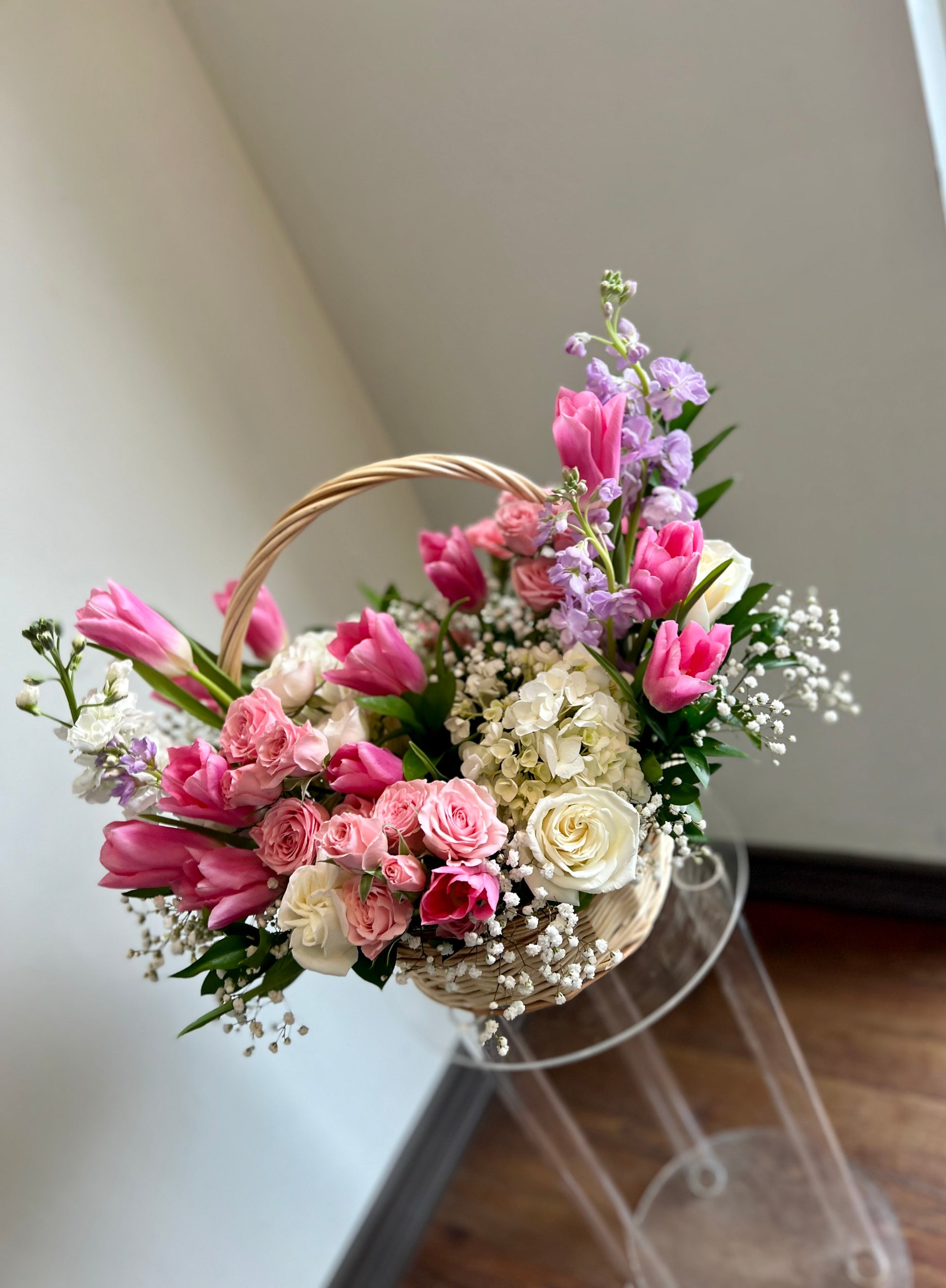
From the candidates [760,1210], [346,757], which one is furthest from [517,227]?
[760,1210]

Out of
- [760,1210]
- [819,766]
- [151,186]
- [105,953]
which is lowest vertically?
[760,1210]

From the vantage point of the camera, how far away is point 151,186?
45.5 inches

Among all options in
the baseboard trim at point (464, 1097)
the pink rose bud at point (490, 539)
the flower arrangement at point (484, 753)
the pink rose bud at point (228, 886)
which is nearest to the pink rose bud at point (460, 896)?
the flower arrangement at point (484, 753)

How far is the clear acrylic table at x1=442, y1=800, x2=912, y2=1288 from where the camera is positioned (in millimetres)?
1012

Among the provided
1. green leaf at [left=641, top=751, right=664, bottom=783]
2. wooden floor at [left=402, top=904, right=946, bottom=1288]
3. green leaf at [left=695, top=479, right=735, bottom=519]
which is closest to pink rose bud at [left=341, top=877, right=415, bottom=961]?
green leaf at [left=641, top=751, right=664, bottom=783]

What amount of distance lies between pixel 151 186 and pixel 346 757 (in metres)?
0.84

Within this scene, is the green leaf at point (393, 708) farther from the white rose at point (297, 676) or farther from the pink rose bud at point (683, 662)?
the pink rose bud at point (683, 662)

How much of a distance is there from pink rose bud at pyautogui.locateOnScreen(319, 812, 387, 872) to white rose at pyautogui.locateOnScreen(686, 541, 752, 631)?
0.96ft

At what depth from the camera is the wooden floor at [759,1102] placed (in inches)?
52.8

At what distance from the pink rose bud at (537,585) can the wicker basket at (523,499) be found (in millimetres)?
61

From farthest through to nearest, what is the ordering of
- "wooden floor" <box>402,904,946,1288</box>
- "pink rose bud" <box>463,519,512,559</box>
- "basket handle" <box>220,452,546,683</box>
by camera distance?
"wooden floor" <box>402,904,946,1288</box>, "pink rose bud" <box>463,519,512,559</box>, "basket handle" <box>220,452,546,683</box>

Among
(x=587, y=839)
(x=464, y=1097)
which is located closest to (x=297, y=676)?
(x=587, y=839)

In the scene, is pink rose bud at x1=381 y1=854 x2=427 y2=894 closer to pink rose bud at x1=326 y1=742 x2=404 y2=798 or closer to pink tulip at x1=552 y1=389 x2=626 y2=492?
pink rose bud at x1=326 y1=742 x2=404 y2=798

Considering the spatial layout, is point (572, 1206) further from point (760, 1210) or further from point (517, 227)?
point (517, 227)
